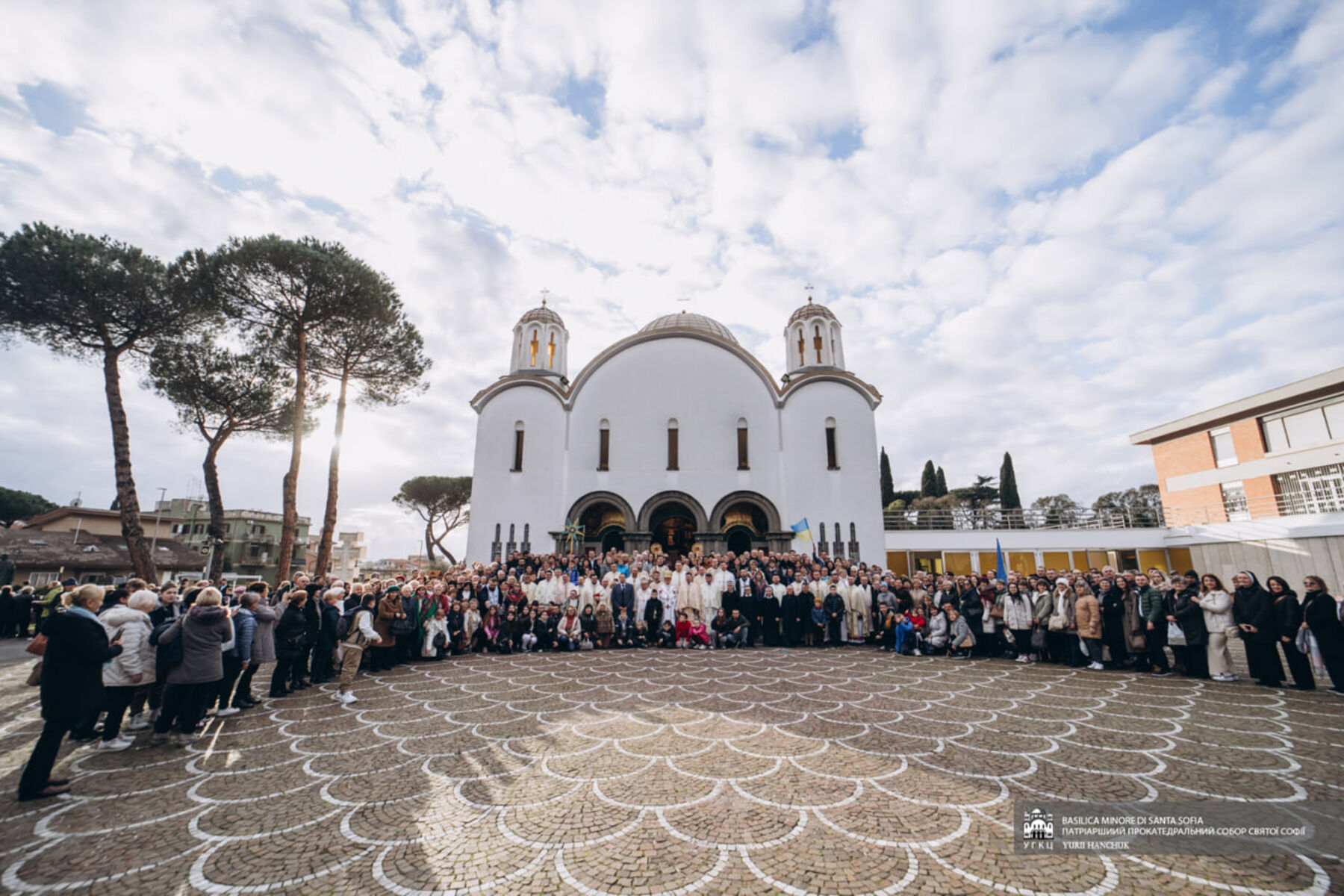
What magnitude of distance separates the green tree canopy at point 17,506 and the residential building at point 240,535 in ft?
34.1

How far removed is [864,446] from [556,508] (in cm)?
1178

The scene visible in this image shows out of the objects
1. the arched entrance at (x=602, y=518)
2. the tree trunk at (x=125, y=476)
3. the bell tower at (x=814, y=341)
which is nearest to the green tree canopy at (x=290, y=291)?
the tree trunk at (x=125, y=476)

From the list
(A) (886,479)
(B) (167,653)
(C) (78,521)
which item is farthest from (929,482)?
(C) (78,521)

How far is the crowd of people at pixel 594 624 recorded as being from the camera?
16.7 ft

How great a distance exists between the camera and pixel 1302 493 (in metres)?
19.1

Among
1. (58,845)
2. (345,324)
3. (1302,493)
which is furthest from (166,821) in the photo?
(1302,493)

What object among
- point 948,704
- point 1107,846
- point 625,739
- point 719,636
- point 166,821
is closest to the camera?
point 1107,846

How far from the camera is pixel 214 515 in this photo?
17000 mm

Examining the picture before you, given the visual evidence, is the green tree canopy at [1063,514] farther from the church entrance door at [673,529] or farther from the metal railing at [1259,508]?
the church entrance door at [673,529]

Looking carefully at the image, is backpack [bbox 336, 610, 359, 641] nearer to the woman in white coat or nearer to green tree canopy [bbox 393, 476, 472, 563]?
the woman in white coat

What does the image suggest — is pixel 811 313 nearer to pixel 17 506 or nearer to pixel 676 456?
pixel 676 456

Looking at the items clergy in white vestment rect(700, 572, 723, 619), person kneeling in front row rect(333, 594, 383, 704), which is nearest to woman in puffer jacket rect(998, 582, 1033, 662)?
clergy in white vestment rect(700, 572, 723, 619)

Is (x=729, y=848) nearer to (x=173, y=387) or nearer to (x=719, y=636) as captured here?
(x=719, y=636)

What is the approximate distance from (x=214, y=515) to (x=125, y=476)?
2.86 metres
